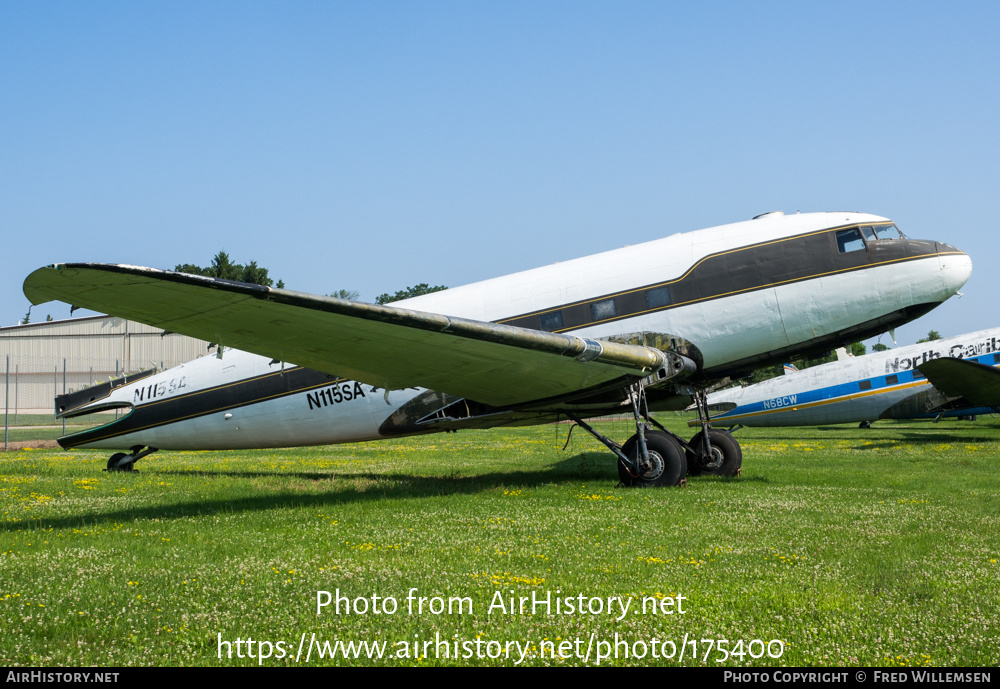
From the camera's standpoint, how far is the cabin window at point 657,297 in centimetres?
1351

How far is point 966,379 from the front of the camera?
27.8 meters

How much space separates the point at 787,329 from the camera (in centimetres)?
1335

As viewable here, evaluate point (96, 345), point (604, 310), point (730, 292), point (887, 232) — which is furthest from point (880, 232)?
point (96, 345)

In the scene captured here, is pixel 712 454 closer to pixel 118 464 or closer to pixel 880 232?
pixel 880 232

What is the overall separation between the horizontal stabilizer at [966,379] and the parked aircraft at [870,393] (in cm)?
4

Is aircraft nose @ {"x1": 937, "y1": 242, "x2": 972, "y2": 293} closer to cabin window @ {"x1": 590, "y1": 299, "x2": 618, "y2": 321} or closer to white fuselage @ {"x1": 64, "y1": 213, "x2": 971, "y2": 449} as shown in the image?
white fuselage @ {"x1": 64, "y1": 213, "x2": 971, "y2": 449}

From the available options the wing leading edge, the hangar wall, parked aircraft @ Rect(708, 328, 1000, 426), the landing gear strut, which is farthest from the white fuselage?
the hangar wall

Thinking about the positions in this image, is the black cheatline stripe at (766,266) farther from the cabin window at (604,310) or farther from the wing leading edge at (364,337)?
the wing leading edge at (364,337)

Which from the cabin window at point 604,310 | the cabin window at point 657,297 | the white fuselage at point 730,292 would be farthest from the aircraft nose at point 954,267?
the cabin window at point 604,310

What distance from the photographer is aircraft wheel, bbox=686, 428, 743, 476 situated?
15.7 m

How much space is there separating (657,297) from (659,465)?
9.90 feet
